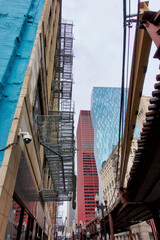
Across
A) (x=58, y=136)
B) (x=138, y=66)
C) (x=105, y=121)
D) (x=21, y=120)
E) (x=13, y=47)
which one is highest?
(x=105, y=121)

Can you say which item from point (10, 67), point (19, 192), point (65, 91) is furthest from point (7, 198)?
point (65, 91)

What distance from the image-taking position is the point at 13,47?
7285mm

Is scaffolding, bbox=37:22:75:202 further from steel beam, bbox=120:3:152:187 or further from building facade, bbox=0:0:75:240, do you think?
steel beam, bbox=120:3:152:187

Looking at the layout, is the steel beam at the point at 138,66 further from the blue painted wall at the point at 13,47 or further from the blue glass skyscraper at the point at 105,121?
the blue glass skyscraper at the point at 105,121

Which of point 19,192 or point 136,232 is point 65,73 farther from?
point 136,232

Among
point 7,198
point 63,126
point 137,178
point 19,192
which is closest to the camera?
point 7,198

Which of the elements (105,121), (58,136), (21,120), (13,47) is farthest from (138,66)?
(105,121)

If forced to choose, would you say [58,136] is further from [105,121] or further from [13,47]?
[105,121]

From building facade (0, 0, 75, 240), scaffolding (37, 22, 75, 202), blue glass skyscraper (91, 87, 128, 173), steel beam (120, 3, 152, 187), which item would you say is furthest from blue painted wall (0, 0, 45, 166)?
blue glass skyscraper (91, 87, 128, 173)

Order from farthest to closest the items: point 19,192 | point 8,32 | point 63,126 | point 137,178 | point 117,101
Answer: point 117,101 < point 63,126 < point 137,178 < point 8,32 < point 19,192

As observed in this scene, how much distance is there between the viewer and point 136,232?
141ft

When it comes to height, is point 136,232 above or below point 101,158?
below

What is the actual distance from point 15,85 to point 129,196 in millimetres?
10336

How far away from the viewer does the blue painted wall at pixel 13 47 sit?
5.83 m
